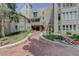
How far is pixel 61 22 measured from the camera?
3.27 m

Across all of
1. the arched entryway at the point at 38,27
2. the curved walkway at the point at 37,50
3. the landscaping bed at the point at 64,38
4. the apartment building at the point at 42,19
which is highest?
the apartment building at the point at 42,19

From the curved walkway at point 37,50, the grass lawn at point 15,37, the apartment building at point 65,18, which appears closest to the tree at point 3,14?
the grass lawn at point 15,37

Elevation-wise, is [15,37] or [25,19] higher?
[25,19]

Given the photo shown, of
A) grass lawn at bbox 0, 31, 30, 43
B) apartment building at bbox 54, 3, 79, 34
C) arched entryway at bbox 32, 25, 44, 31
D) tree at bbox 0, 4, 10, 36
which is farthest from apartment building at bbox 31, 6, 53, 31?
tree at bbox 0, 4, 10, 36

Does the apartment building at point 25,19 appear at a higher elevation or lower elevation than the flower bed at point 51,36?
higher

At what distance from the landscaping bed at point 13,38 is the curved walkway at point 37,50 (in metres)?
0.14

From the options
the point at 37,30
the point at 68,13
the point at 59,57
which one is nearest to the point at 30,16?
the point at 37,30


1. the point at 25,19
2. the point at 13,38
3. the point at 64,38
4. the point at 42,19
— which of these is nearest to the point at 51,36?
the point at 64,38

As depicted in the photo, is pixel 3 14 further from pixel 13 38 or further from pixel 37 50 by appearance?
pixel 37 50

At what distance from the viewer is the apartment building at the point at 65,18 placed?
315 centimetres

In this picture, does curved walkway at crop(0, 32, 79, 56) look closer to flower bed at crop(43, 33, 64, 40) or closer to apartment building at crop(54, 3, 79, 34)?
flower bed at crop(43, 33, 64, 40)

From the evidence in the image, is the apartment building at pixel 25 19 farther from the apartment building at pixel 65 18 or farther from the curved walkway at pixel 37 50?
the apartment building at pixel 65 18

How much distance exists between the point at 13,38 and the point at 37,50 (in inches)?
22.7

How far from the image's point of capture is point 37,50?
3094mm
